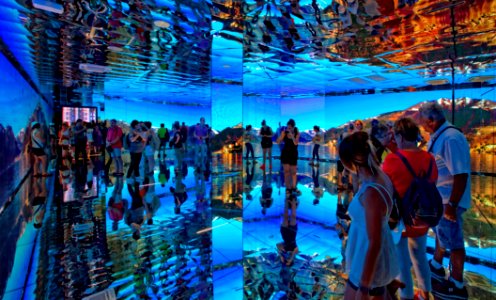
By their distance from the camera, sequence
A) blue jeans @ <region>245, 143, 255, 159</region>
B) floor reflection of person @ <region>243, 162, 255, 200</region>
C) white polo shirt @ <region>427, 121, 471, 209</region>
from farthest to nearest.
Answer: blue jeans @ <region>245, 143, 255, 159</region> < floor reflection of person @ <region>243, 162, 255, 200</region> < white polo shirt @ <region>427, 121, 471, 209</region>

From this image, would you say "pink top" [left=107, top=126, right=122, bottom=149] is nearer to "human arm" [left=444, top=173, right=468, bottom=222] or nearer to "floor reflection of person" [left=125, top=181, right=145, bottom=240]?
"floor reflection of person" [left=125, top=181, right=145, bottom=240]

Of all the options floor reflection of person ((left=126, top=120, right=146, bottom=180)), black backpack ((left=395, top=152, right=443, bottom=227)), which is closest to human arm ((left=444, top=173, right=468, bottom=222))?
black backpack ((left=395, top=152, right=443, bottom=227))

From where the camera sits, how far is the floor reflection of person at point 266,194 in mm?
5722

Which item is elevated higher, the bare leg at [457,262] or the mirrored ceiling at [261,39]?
the mirrored ceiling at [261,39]

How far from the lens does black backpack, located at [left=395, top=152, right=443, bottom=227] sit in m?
1.80

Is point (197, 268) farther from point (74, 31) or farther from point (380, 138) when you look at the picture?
point (74, 31)

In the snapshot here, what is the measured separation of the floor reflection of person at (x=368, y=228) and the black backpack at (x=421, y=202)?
1.52ft

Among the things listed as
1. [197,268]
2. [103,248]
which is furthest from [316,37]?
[103,248]

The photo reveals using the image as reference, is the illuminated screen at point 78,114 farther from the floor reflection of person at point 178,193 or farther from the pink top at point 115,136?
the floor reflection of person at point 178,193

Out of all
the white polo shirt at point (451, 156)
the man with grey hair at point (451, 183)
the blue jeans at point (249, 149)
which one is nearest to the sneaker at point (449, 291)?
the man with grey hair at point (451, 183)

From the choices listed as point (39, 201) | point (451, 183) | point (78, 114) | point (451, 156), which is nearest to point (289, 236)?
point (451, 183)

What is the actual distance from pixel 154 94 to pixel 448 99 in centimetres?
1483

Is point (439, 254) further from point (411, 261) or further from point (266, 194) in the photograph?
point (266, 194)

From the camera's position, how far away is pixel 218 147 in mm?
4699
